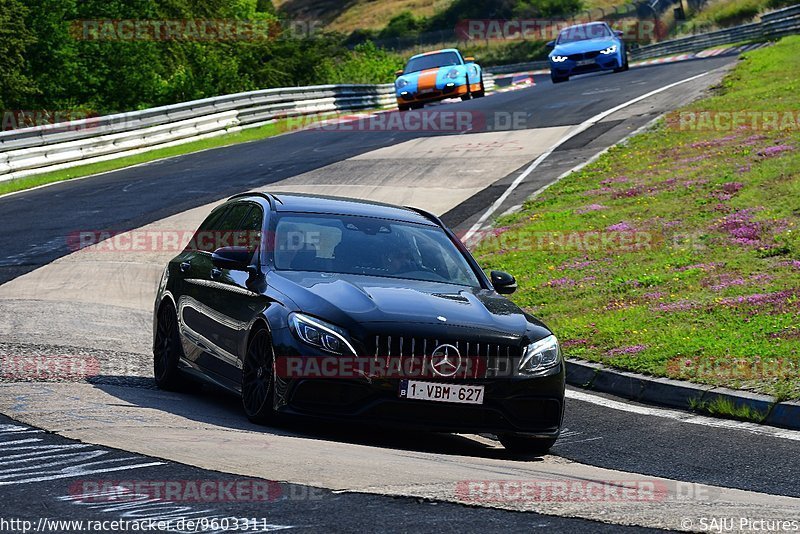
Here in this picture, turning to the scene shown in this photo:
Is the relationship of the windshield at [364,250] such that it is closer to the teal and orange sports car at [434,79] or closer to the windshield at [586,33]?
the teal and orange sports car at [434,79]

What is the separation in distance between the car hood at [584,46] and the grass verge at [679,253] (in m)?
14.1

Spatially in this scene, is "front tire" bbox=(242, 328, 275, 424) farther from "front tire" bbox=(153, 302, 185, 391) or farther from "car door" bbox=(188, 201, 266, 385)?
"front tire" bbox=(153, 302, 185, 391)

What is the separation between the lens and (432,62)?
39281mm

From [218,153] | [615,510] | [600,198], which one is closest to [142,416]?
[615,510]

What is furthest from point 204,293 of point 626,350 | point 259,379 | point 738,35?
point 738,35

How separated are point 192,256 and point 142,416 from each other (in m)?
2.38

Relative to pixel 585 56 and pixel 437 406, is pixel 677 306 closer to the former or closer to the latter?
pixel 437 406

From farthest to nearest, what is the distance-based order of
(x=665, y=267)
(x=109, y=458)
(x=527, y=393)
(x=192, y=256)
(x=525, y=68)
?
(x=525, y=68)
(x=665, y=267)
(x=192, y=256)
(x=527, y=393)
(x=109, y=458)

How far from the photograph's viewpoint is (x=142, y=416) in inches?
318

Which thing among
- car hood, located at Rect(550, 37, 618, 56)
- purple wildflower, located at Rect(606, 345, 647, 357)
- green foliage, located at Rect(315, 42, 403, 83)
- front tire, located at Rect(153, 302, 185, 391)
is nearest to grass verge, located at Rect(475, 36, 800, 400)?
purple wildflower, located at Rect(606, 345, 647, 357)


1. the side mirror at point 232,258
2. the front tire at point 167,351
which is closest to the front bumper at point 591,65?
the front tire at point 167,351

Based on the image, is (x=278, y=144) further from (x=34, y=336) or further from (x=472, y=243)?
(x=34, y=336)

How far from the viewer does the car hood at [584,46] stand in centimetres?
4072

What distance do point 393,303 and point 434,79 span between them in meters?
30.7
